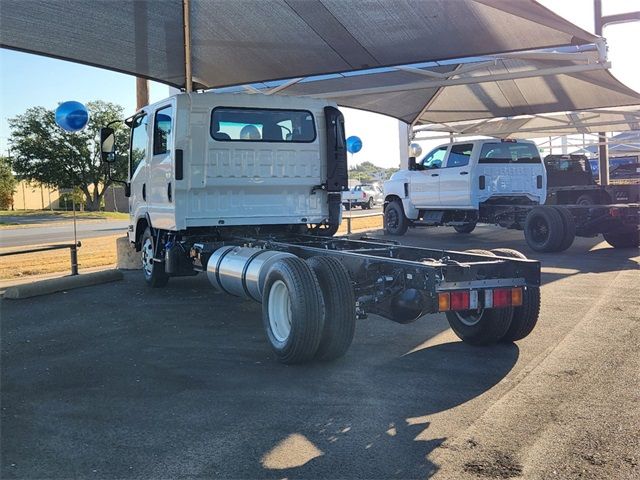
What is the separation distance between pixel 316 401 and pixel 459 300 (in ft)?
4.47

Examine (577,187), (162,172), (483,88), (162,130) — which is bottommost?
(577,187)

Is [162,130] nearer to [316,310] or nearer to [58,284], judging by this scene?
[58,284]

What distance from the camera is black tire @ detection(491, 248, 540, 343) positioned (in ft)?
18.1

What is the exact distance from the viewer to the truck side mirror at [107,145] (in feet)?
30.1

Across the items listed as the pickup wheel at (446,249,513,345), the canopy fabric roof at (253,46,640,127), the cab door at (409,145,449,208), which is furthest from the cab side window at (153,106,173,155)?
the cab door at (409,145,449,208)

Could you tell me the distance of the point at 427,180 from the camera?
53.9ft

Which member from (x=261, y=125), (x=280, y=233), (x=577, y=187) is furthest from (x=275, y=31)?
(x=577, y=187)

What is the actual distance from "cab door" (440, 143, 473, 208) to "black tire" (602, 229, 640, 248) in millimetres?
3114

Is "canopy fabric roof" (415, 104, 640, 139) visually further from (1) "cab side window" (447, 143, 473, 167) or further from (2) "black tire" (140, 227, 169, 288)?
(2) "black tire" (140, 227, 169, 288)

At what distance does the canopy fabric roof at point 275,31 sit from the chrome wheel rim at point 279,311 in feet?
19.1

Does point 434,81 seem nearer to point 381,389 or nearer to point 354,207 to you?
point 381,389

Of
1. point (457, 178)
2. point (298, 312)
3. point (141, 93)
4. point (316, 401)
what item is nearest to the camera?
point (316, 401)

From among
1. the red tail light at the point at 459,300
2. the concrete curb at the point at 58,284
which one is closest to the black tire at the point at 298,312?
the red tail light at the point at 459,300

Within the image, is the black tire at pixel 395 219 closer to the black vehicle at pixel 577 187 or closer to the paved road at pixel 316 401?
the black vehicle at pixel 577 187
